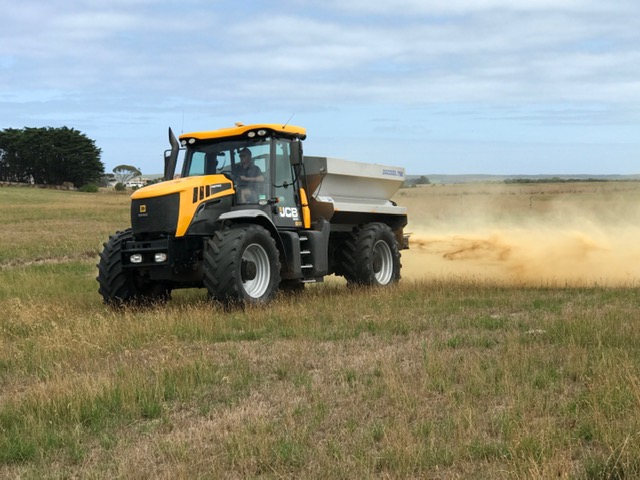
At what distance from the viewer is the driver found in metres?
11.7

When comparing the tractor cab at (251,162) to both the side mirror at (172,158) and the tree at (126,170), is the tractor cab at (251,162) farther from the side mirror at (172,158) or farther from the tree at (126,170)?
the tree at (126,170)

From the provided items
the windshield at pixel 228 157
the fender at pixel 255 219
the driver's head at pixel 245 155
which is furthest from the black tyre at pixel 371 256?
the driver's head at pixel 245 155

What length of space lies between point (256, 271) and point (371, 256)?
10.6 feet

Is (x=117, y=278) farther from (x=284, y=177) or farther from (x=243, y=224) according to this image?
(x=284, y=177)

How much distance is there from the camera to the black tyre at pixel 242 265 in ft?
34.0

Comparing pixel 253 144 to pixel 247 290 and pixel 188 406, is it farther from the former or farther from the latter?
pixel 188 406

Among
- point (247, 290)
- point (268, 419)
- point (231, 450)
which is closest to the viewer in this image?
point (231, 450)

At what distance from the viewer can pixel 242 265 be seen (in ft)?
35.7

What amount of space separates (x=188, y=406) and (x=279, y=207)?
6.36 meters

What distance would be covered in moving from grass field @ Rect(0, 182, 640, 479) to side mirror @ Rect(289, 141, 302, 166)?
2260 millimetres

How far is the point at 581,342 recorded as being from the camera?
24.9 ft

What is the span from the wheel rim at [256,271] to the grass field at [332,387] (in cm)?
37

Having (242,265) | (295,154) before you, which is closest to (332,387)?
(242,265)

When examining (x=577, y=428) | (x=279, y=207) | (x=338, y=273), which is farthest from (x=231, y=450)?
(x=338, y=273)
